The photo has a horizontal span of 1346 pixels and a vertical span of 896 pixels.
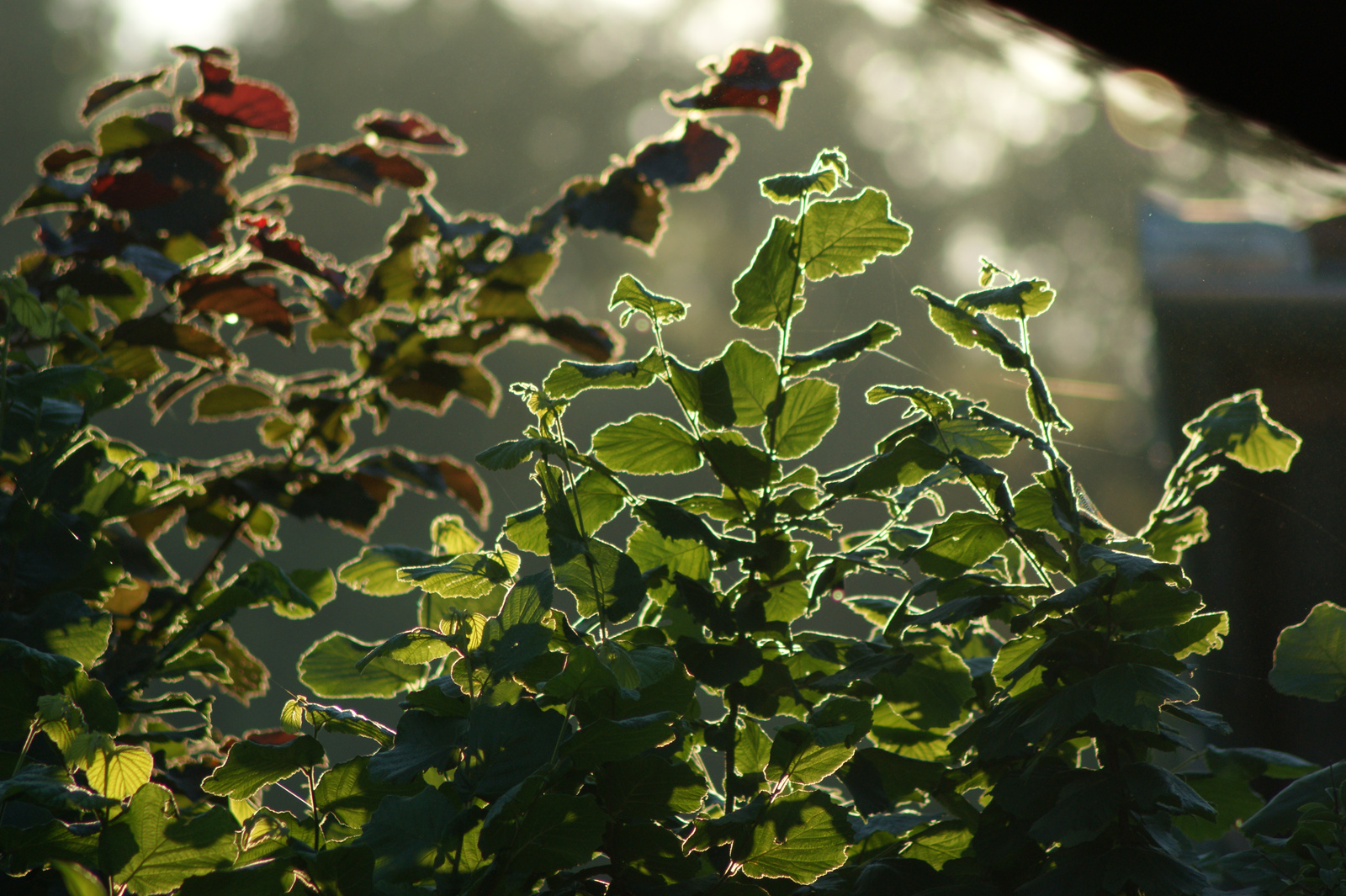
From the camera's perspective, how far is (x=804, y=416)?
24.6 inches

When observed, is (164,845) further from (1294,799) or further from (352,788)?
(1294,799)

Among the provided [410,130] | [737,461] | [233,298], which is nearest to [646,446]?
[737,461]

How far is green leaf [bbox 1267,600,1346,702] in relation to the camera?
2.13 feet

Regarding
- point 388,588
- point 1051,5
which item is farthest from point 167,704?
point 1051,5

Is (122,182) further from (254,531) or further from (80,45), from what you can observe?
(80,45)

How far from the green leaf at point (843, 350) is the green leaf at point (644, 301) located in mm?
81

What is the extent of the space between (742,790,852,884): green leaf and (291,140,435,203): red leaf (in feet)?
2.45

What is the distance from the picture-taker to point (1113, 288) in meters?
1.22

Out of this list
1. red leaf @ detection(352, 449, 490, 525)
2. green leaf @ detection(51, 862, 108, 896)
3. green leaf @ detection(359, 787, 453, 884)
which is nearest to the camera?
green leaf @ detection(51, 862, 108, 896)

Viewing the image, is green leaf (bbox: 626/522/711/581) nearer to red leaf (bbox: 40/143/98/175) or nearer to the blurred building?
the blurred building

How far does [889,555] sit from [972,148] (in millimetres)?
743

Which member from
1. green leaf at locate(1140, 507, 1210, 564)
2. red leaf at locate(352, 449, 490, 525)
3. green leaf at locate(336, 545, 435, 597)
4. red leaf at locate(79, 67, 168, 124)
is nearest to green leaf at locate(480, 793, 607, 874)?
green leaf at locate(336, 545, 435, 597)

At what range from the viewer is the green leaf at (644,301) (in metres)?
0.59

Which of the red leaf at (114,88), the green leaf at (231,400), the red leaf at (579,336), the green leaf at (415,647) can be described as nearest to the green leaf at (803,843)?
the green leaf at (415,647)
